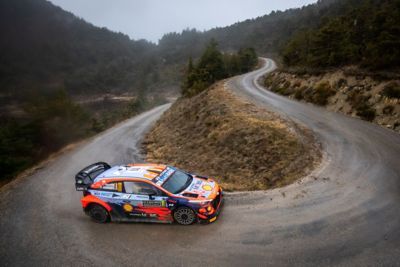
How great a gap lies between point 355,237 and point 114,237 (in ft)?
25.5

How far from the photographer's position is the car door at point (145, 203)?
989 centimetres

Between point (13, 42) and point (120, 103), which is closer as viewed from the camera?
point (13, 42)

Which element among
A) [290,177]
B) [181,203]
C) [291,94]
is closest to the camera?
[181,203]

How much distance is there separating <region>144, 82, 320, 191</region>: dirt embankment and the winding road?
128 centimetres

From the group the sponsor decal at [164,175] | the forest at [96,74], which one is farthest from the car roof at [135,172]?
the forest at [96,74]

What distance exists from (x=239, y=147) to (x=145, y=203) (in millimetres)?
8358

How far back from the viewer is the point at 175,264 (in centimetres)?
811

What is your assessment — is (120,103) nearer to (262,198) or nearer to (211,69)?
(211,69)

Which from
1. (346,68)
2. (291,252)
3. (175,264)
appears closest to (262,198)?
(291,252)

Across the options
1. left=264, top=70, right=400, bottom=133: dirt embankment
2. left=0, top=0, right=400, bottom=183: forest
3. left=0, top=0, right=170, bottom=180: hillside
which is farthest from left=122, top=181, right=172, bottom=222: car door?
left=0, top=0, right=400, bottom=183: forest

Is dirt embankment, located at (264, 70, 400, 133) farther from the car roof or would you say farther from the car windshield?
Answer: the car roof

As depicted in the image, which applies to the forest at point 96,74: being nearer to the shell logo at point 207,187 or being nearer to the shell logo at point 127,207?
the shell logo at point 127,207

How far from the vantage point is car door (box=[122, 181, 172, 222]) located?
9.89 meters

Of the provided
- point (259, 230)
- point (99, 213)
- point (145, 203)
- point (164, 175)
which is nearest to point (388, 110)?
point (259, 230)
